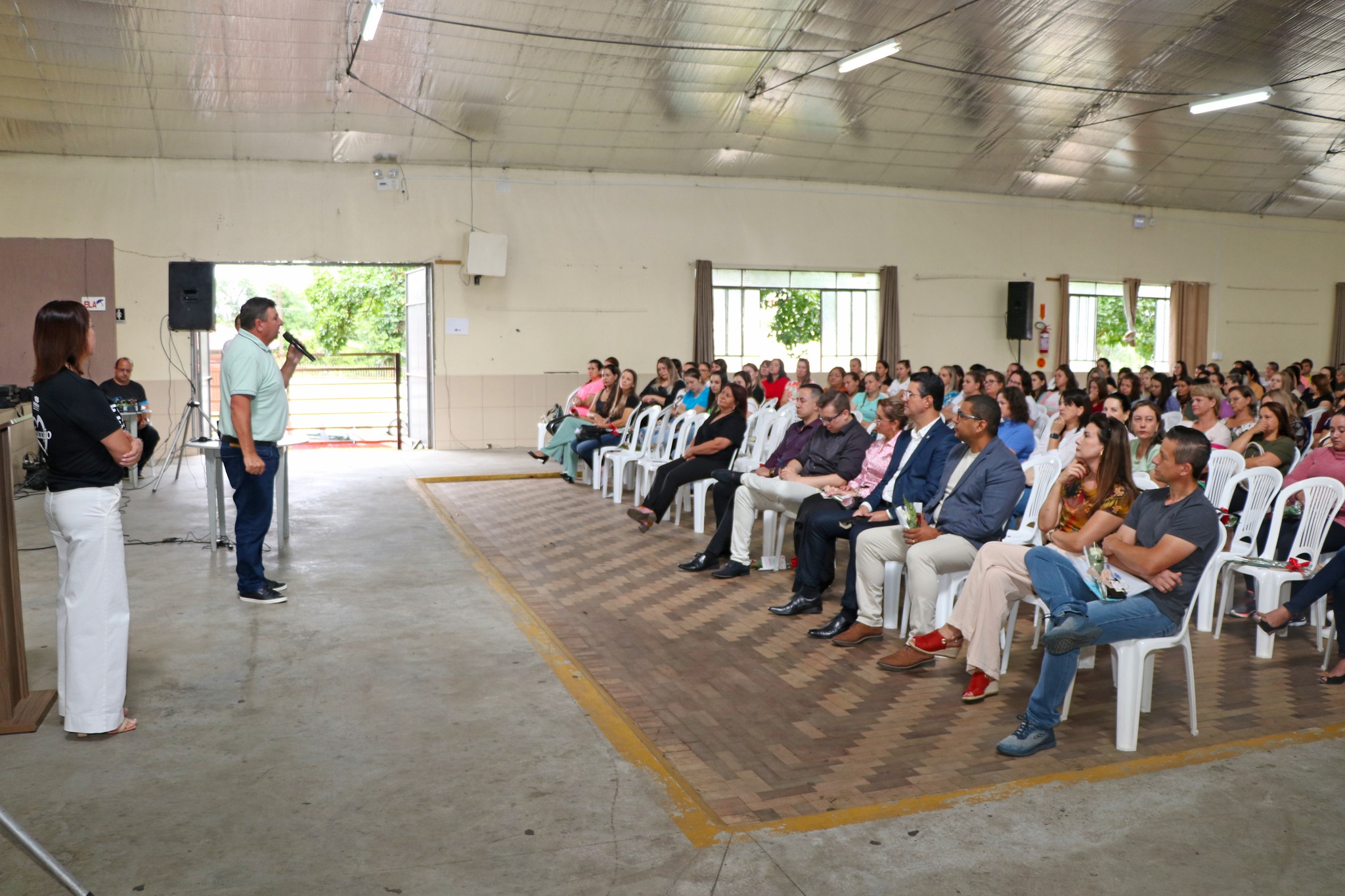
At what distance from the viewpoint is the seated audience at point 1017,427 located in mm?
6148

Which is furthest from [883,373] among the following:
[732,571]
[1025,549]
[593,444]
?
[1025,549]

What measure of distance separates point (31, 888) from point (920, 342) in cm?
1335

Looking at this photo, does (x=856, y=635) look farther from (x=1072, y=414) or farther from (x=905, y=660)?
(x=1072, y=414)

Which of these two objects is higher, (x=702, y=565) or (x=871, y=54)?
(x=871, y=54)

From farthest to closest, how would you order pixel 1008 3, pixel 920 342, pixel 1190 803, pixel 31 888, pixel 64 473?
pixel 920 342 → pixel 1008 3 → pixel 64 473 → pixel 1190 803 → pixel 31 888

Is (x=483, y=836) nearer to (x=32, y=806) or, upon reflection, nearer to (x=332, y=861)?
(x=332, y=861)

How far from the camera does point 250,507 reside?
5.01 metres

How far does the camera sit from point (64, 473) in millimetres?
3283

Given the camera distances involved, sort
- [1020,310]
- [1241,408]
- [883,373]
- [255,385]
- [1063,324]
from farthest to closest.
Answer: [1063,324] → [1020,310] → [883,373] → [1241,408] → [255,385]

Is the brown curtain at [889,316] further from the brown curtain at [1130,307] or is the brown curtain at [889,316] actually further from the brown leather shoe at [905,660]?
the brown leather shoe at [905,660]

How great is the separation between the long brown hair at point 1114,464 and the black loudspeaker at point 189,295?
9.99 m

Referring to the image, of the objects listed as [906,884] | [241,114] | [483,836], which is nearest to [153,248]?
[241,114]

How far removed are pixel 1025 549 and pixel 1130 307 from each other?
13401 mm

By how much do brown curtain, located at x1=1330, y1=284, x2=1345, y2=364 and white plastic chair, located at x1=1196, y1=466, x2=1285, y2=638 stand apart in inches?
570
